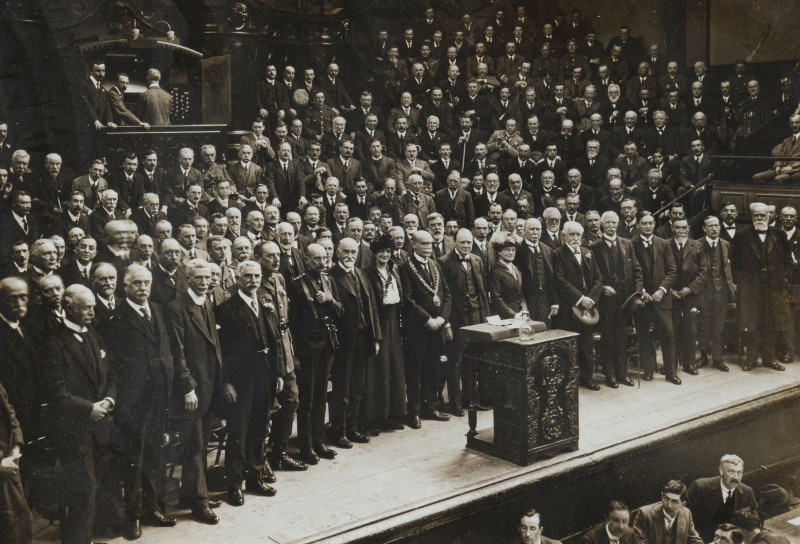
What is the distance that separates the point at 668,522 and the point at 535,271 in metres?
2.56

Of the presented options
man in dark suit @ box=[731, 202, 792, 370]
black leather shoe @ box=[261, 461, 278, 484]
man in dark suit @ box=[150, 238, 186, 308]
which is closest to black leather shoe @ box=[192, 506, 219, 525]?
black leather shoe @ box=[261, 461, 278, 484]

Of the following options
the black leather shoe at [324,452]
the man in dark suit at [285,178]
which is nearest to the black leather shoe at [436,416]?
the black leather shoe at [324,452]

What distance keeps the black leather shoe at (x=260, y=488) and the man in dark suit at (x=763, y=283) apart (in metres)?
5.60

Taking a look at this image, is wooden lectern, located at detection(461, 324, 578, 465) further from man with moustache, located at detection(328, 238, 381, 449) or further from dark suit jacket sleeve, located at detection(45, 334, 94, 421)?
dark suit jacket sleeve, located at detection(45, 334, 94, 421)

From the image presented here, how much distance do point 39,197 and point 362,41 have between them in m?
6.76

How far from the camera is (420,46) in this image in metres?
11.8

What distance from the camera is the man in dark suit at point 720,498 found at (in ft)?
21.5

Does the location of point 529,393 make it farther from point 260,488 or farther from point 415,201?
point 415,201

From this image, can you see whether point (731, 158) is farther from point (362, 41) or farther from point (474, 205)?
point (362, 41)

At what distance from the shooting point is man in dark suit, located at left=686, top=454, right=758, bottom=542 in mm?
6551

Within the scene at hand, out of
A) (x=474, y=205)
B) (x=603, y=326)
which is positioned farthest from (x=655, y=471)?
(x=474, y=205)

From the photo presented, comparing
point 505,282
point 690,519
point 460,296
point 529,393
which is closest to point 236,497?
point 529,393

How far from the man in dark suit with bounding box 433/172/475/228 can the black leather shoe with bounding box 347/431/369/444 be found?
3.35 meters

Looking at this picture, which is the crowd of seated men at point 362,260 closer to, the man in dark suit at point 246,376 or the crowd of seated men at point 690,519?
the man in dark suit at point 246,376
